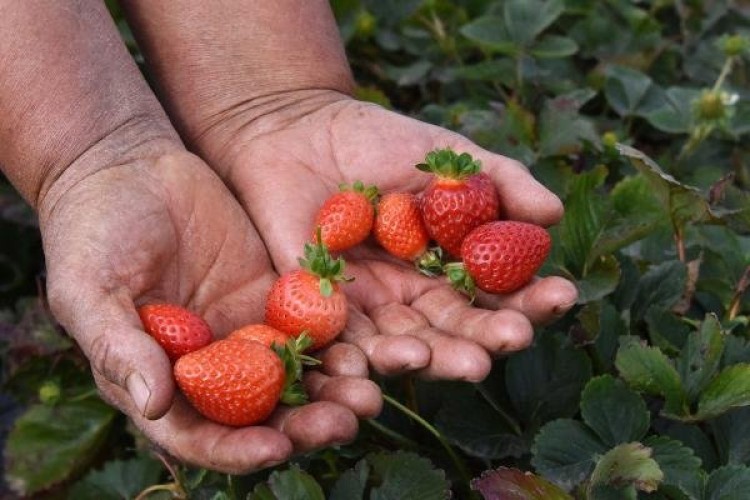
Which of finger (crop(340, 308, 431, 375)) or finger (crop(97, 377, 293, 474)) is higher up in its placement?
finger (crop(97, 377, 293, 474))

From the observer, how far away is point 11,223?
2.31 meters

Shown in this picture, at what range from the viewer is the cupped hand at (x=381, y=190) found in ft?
4.17

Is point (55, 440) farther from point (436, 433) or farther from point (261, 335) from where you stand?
point (436, 433)

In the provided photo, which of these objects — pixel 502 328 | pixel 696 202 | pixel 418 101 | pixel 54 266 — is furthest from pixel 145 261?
pixel 418 101

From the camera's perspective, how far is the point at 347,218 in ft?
4.92

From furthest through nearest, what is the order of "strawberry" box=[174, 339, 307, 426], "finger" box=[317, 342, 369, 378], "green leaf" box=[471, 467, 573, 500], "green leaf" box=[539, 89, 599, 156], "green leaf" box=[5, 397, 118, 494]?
"green leaf" box=[539, 89, 599, 156]
"green leaf" box=[5, 397, 118, 494]
"finger" box=[317, 342, 369, 378]
"strawberry" box=[174, 339, 307, 426]
"green leaf" box=[471, 467, 573, 500]

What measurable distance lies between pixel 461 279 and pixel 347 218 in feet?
0.67

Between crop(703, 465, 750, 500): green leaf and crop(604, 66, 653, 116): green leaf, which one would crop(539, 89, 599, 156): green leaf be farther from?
crop(703, 465, 750, 500): green leaf

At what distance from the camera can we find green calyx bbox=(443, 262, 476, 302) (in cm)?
142

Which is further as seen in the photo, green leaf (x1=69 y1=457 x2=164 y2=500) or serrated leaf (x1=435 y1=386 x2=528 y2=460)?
green leaf (x1=69 y1=457 x2=164 y2=500)

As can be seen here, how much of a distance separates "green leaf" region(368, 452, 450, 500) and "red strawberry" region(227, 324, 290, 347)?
20 cm

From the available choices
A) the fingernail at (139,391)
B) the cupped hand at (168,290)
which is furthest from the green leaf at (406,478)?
the fingernail at (139,391)

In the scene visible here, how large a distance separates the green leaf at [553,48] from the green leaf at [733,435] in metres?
1.09

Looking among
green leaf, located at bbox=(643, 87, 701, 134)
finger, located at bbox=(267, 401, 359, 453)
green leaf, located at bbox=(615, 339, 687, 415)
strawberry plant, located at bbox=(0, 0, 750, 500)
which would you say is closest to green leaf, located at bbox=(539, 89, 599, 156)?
strawberry plant, located at bbox=(0, 0, 750, 500)
